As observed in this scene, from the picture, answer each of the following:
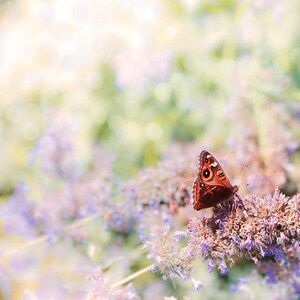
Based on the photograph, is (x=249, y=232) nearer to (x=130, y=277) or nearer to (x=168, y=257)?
(x=168, y=257)

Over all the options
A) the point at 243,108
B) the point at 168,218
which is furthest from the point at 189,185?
the point at 243,108

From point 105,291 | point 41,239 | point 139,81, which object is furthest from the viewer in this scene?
point 139,81

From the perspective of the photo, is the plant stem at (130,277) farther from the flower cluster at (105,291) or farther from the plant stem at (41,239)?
the plant stem at (41,239)

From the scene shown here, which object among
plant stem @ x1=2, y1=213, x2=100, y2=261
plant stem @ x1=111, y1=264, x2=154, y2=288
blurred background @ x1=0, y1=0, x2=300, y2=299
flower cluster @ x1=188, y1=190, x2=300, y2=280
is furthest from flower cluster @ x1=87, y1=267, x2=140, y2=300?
blurred background @ x1=0, y1=0, x2=300, y2=299

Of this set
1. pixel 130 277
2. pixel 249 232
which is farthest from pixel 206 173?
pixel 130 277

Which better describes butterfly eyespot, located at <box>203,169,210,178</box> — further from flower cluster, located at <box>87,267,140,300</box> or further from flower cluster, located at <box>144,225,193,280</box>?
flower cluster, located at <box>87,267,140,300</box>

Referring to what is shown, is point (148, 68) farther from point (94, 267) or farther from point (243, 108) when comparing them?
point (94, 267)

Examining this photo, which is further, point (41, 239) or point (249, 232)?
point (41, 239)

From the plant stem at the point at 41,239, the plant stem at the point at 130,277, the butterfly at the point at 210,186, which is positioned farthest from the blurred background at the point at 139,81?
the plant stem at the point at 130,277
